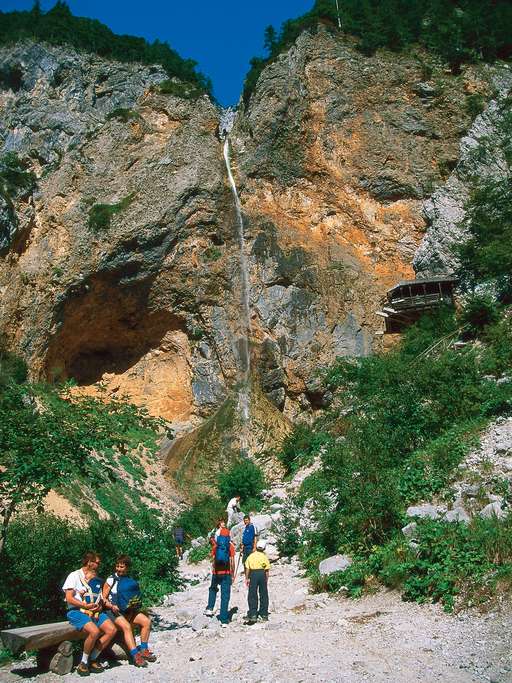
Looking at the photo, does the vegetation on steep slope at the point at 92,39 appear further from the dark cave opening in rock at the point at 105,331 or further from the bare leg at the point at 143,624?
the bare leg at the point at 143,624

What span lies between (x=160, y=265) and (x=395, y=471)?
14.2 m

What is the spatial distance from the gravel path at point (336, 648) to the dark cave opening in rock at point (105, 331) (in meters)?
15.9

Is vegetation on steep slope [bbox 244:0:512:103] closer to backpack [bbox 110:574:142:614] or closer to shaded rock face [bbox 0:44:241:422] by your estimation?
shaded rock face [bbox 0:44:241:422]

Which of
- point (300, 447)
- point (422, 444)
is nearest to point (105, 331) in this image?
point (300, 447)

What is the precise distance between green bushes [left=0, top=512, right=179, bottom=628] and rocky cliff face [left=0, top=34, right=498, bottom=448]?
1037 cm

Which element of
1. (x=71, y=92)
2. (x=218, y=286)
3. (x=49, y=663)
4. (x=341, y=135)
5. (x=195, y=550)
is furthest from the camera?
(x=71, y=92)

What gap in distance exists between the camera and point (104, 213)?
22.4 m

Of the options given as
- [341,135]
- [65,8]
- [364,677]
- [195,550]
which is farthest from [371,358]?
[65,8]

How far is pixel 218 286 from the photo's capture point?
21.9 metres

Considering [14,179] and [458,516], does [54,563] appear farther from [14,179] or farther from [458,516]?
[14,179]

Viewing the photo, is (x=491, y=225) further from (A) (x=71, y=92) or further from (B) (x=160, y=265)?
(A) (x=71, y=92)

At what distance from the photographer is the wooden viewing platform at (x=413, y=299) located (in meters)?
19.3

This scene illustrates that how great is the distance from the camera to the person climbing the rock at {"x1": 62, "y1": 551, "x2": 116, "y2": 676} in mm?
5648

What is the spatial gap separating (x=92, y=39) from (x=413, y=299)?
66.9ft
